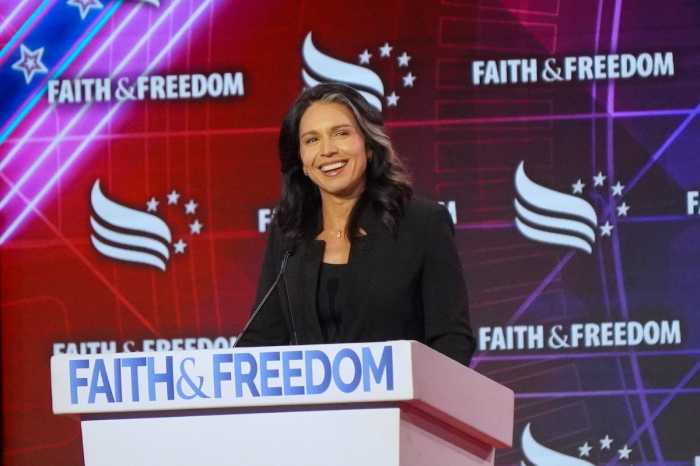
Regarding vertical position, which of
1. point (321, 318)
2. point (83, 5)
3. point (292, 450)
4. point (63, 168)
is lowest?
point (292, 450)

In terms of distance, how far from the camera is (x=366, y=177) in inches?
93.4

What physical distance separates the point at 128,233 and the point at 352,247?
1849mm

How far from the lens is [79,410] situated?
1565 mm

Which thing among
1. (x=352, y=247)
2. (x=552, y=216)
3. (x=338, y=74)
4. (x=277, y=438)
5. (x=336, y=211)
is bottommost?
(x=277, y=438)

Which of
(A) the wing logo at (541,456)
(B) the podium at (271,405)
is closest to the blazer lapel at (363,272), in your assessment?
(B) the podium at (271,405)

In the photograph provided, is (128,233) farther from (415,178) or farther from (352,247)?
(352,247)

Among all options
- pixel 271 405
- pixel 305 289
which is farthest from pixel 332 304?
pixel 271 405

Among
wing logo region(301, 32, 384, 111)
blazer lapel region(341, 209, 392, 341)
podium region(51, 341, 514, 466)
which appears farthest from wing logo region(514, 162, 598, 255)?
podium region(51, 341, 514, 466)

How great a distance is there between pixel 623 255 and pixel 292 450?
240 cm

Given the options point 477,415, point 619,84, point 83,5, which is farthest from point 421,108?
point 477,415

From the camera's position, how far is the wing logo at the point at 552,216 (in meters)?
3.59

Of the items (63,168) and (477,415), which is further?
(63,168)

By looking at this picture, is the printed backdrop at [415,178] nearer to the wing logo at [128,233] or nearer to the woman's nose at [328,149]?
the wing logo at [128,233]

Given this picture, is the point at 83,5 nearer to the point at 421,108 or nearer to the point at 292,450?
the point at 421,108
